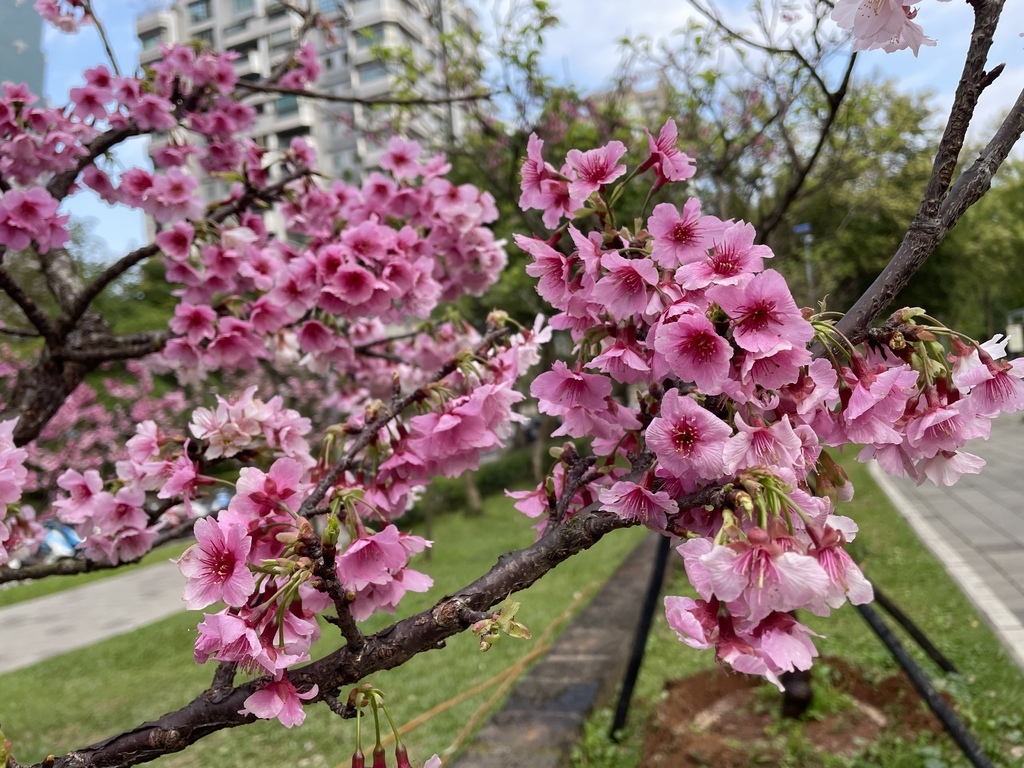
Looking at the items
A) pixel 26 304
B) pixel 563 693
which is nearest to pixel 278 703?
pixel 26 304

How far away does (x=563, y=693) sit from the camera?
144 inches

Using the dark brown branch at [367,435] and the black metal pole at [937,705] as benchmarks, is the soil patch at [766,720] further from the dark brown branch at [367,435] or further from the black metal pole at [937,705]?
the dark brown branch at [367,435]

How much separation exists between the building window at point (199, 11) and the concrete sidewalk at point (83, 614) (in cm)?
3169

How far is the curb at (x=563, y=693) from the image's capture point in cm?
302

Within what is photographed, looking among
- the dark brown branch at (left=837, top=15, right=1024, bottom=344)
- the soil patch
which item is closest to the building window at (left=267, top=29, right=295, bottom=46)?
the soil patch

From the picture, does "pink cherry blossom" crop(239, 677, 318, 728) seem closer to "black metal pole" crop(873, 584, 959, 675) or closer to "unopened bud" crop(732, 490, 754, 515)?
"unopened bud" crop(732, 490, 754, 515)

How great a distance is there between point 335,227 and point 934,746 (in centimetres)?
327

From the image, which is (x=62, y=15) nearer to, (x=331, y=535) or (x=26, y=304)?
(x=26, y=304)

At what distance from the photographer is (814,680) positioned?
11.3 feet

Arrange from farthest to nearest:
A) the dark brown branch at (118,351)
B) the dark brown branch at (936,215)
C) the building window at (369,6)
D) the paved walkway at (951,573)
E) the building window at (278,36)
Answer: the building window at (369,6) → the building window at (278,36) → the paved walkway at (951,573) → the dark brown branch at (118,351) → the dark brown branch at (936,215)

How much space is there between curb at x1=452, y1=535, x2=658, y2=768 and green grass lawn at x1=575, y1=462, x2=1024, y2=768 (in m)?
0.14

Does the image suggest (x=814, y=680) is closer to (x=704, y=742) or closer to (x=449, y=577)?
(x=704, y=742)

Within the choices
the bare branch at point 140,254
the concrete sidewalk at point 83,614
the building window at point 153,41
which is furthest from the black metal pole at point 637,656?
the concrete sidewalk at point 83,614

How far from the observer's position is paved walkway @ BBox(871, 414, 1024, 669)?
16.5 feet
